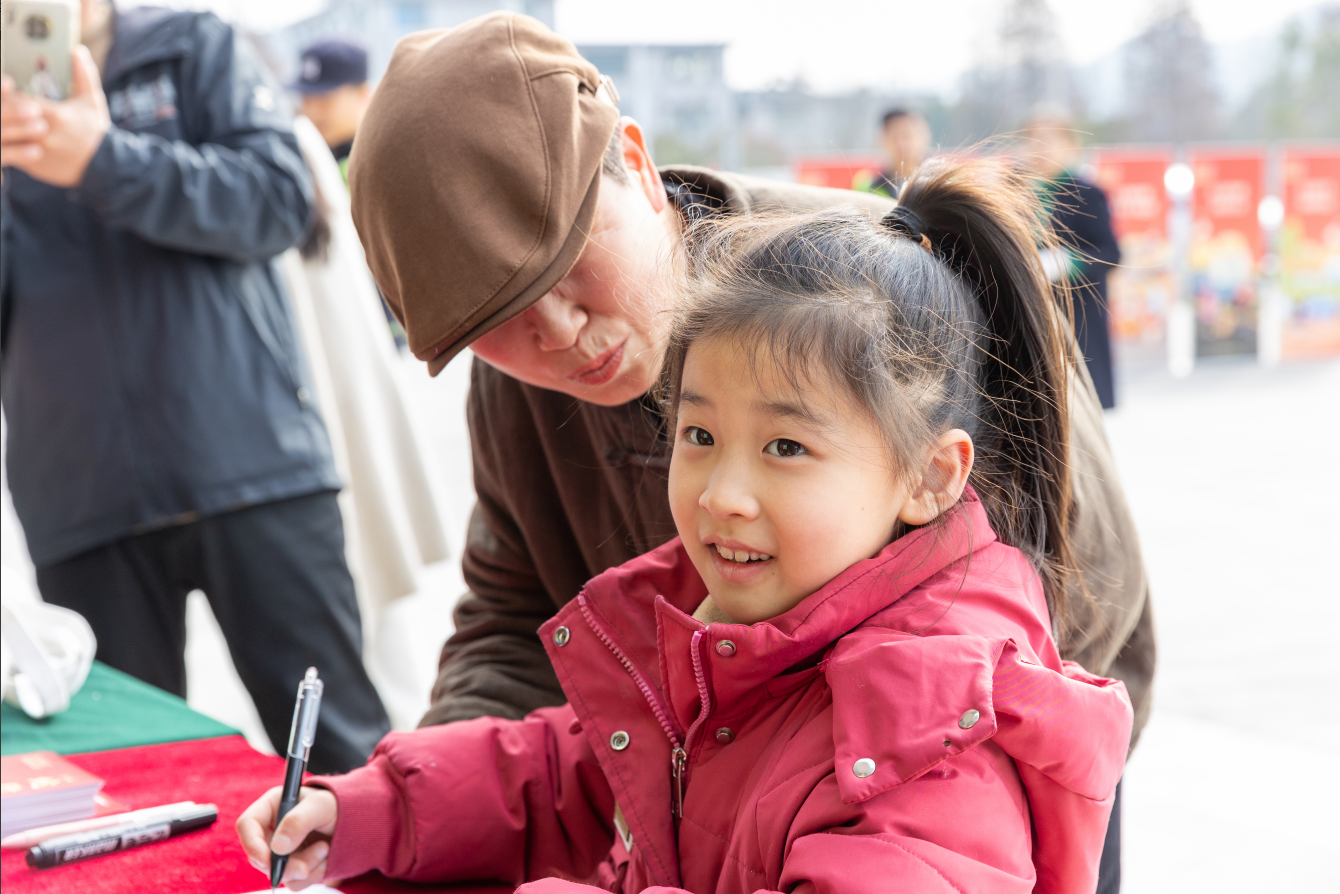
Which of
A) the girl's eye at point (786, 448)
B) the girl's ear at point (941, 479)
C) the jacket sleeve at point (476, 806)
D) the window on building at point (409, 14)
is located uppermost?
the window on building at point (409, 14)

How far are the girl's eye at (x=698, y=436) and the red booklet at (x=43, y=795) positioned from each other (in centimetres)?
69

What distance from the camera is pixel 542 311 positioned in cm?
97

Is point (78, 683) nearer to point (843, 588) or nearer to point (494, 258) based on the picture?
point (494, 258)

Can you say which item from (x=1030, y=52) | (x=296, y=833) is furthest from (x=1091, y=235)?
(x=1030, y=52)

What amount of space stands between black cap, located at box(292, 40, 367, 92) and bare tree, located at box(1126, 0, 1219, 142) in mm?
5349

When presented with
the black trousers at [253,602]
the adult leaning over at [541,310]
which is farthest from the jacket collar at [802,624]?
the black trousers at [253,602]

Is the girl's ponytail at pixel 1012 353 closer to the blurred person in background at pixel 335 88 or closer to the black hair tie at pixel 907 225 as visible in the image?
the black hair tie at pixel 907 225

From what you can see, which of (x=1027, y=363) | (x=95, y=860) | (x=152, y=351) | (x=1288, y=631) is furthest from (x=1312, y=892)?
(x=152, y=351)

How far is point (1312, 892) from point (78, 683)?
1937 mm

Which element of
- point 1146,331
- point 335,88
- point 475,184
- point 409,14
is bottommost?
point 1146,331

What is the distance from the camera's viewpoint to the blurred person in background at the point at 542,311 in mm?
890

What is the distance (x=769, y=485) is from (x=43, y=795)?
2.45 feet

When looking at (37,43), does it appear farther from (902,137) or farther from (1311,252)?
(1311,252)

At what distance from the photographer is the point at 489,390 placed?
125cm
